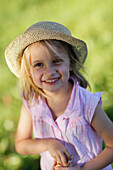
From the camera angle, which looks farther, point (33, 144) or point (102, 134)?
point (33, 144)

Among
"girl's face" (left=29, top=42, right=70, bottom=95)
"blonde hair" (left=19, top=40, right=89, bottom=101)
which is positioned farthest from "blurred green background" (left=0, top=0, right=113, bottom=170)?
"girl's face" (left=29, top=42, right=70, bottom=95)

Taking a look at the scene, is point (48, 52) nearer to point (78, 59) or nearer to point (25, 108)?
point (78, 59)

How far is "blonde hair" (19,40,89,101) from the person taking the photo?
1598mm

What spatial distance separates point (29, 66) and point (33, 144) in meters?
0.57

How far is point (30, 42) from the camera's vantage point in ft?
5.22

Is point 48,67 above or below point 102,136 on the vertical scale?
above

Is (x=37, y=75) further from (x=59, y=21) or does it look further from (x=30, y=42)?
(x=59, y=21)

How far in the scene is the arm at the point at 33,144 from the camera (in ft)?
5.53

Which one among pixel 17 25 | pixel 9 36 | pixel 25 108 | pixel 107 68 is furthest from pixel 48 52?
pixel 17 25

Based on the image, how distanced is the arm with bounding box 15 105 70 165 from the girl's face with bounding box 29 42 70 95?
352 millimetres

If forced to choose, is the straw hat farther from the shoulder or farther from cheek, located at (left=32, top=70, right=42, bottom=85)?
the shoulder

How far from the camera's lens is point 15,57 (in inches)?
68.7

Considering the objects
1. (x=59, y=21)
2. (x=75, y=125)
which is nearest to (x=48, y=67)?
(x=75, y=125)

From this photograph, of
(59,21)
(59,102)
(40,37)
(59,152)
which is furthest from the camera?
(59,21)
